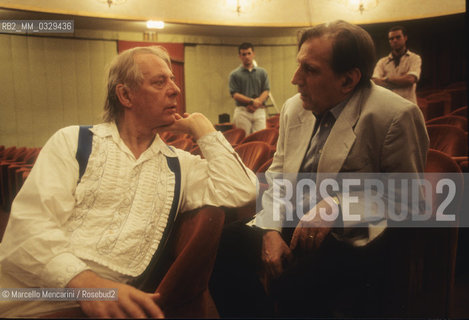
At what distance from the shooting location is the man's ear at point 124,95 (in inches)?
40.2

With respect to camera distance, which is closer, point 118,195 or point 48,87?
point 118,195

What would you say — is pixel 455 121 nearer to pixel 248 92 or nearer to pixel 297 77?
pixel 297 77

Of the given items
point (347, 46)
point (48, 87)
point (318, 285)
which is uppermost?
point (48, 87)

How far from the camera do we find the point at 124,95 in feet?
3.36

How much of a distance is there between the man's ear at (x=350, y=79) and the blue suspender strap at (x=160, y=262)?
499mm

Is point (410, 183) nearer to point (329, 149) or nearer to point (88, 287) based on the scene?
point (329, 149)

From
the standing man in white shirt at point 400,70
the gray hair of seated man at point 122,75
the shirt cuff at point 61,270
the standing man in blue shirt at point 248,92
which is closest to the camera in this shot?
the shirt cuff at point 61,270

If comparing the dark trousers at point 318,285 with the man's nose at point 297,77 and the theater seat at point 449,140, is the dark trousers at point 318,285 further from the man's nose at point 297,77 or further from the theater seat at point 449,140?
the theater seat at point 449,140

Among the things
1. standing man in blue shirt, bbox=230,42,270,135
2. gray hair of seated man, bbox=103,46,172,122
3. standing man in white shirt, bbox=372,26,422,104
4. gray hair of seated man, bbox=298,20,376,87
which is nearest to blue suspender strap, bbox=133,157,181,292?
gray hair of seated man, bbox=103,46,172,122

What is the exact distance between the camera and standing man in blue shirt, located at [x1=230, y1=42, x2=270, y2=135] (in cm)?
367

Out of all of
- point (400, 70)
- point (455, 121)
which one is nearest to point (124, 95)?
point (455, 121)

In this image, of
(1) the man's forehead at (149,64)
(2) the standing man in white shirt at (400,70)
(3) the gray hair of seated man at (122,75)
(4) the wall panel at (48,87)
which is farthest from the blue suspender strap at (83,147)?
(4) the wall panel at (48,87)

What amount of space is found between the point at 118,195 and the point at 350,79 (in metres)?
0.66

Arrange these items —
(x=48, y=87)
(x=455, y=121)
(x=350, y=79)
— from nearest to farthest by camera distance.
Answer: (x=350, y=79)
(x=455, y=121)
(x=48, y=87)
